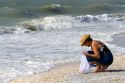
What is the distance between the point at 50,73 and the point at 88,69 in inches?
37.7

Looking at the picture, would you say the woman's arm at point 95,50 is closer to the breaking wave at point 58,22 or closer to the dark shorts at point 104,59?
the dark shorts at point 104,59

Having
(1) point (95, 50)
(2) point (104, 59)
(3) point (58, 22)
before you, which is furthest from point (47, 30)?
(1) point (95, 50)

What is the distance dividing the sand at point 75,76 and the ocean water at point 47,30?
1.74 feet

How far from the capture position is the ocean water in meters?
13.2

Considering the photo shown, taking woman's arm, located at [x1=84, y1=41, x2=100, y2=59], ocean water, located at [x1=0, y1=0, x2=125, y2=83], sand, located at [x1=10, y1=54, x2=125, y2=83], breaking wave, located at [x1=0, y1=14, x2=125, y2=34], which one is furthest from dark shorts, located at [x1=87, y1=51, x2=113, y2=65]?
breaking wave, located at [x1=0, y1=14, x2=125, y2=34]

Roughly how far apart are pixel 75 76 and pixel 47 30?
403 inches

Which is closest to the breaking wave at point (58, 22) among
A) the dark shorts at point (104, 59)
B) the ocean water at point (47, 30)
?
the ocean water at point (47, 30)

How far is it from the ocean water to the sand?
1.74ft

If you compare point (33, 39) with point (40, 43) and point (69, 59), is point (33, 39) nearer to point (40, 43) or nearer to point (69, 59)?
point (40, 43)

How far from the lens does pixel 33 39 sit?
17.4 m

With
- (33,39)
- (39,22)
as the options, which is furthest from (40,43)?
(39,22)

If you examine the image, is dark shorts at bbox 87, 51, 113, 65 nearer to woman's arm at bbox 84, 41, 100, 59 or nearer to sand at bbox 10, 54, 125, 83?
woman's arm at bbox 84, 41, 100, 59

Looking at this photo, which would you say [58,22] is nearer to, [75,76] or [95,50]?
[95,50]

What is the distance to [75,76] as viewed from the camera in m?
10.7
